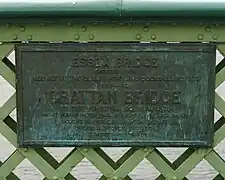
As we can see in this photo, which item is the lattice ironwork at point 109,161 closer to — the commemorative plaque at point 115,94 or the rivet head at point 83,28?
the commemorative plaque at point 115,94

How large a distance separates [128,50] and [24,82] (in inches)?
22.9

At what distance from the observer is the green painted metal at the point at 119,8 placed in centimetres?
282

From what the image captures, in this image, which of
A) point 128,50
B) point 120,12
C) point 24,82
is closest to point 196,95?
point 128,50

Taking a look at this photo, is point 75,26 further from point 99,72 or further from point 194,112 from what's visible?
point 194,112

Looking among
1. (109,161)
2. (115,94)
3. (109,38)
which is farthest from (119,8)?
(109,161)

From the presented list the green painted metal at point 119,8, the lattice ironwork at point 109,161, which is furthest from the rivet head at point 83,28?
the lattice ironwork at point 109,161

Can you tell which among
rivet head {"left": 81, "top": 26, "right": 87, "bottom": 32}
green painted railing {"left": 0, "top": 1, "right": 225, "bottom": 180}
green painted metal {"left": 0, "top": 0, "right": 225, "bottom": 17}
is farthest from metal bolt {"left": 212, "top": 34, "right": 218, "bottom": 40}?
rivet head {"left": 81, "top": 26, "right": 87, "bottom": 32}

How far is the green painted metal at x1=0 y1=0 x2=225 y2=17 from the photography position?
9.26ft

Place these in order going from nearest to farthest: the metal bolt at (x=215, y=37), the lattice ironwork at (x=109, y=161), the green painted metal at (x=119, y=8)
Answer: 1. the green painted metal at (x=119, y=8)
2. the metal bolt at (x=215, y=37)
3. the lattice ironwork at (x=109, y=161)

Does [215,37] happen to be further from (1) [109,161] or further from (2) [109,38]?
(1) [109,161]

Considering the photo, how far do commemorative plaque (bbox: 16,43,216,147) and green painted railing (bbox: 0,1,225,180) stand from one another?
0.05 m

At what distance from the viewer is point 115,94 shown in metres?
3.06

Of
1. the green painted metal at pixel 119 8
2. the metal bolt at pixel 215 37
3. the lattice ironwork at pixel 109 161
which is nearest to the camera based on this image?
the green painted metal at pixel 119 8

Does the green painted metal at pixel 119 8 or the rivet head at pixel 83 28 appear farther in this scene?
the rivet head at pixel 83 28
